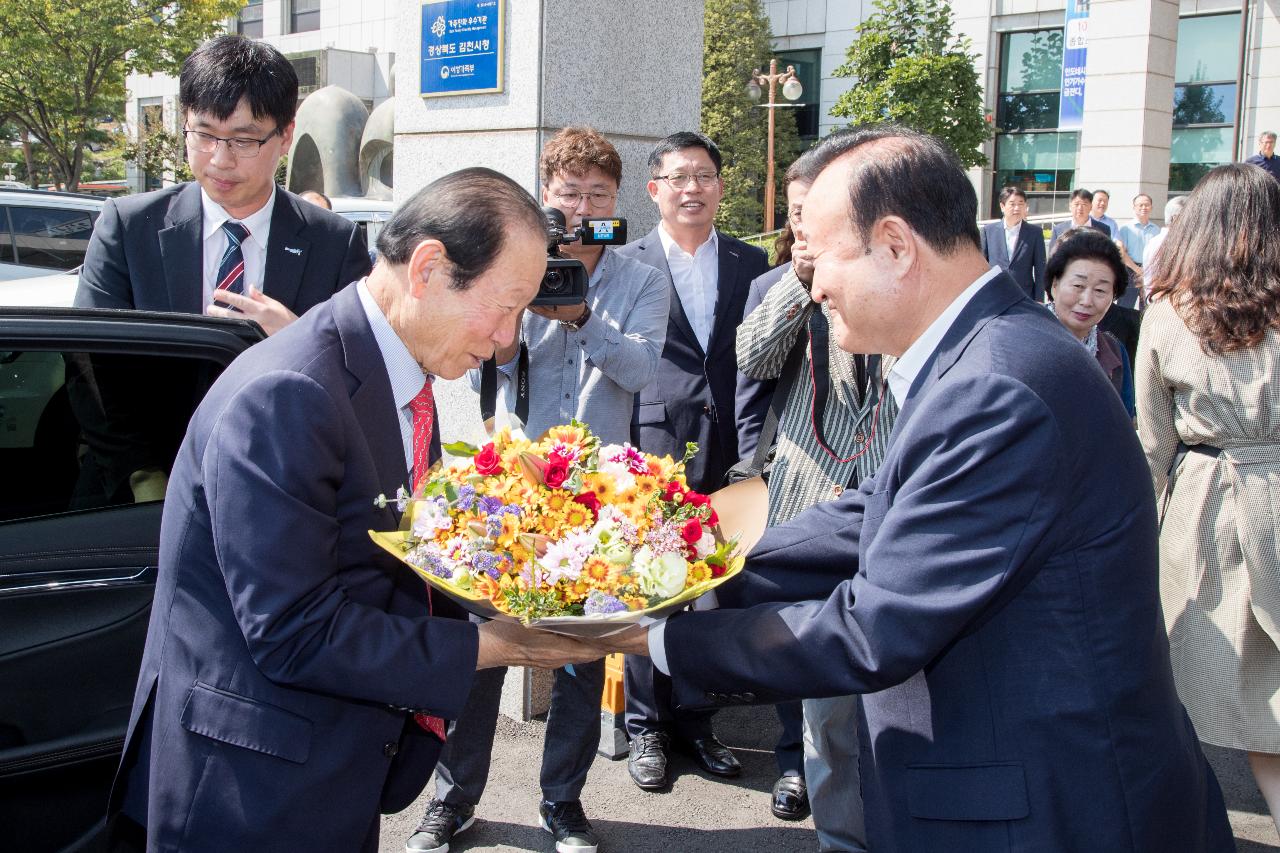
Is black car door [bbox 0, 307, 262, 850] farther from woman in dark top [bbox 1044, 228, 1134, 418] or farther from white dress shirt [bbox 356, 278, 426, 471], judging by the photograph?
woman in dark top [bbox 1044, 228, 1134, 418]

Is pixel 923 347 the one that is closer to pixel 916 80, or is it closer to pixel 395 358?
pixel 395 358

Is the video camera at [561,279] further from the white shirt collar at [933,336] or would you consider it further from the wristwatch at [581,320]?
the white shirt collar at [933,336]

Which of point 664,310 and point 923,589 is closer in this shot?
point 923,589

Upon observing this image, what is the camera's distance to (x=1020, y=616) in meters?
1.87

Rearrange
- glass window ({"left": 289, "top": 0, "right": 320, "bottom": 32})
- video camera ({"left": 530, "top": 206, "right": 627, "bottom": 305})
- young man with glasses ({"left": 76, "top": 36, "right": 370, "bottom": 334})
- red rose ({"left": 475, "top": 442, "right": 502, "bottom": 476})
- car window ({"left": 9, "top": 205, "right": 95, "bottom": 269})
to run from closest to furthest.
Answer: red rose ({"left": 475, "top": 442, "right": 502, "bottom": 476}) → young man with glasses ({"left": 76, "top": 36, "right": 370, "bottom": 334}) → video camera ({"left": 530, "top": 206, "right": 627, "bottom": 305}) → car window ({"left": 9, "top": 205, "right": 95, "bottom": 269}) → glass window ({"left": 289, "top": 0, "right": 320, "bottom": 32})

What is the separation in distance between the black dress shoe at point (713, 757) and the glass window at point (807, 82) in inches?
1328

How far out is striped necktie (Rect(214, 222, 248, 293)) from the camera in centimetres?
346

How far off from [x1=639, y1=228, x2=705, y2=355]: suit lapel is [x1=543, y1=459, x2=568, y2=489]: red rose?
89.7 inches

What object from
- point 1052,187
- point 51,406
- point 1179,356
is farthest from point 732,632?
point 1052,187

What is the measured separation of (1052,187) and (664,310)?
1096 inches

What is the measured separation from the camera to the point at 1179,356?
12.7 feet

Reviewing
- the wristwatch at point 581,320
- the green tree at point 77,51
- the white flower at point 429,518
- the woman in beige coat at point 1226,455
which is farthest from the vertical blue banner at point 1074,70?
the white flower at point 429,518

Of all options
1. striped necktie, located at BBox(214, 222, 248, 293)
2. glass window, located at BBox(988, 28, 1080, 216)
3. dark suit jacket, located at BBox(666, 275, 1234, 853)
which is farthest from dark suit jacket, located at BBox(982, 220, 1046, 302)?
glass window, located at BBox(988, 28, 1080, 216)

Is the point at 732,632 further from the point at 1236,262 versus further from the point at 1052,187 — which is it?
the point at 1052,187
